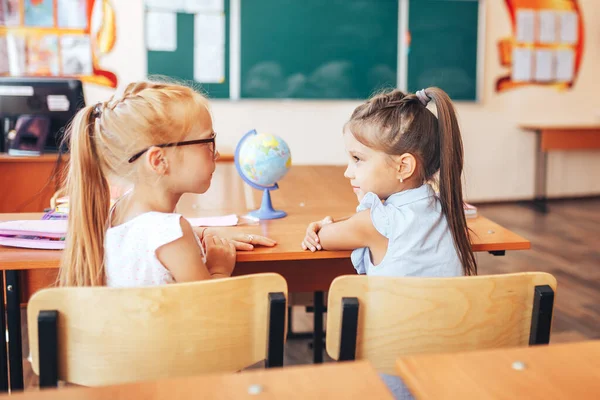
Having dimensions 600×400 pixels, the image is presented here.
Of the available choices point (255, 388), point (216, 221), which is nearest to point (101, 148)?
point (216, 221)

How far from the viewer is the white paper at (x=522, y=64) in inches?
240

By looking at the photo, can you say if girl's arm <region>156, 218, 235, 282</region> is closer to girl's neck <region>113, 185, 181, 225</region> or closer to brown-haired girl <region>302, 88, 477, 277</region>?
girl's neck <region>113, 185, 181, 225</region>

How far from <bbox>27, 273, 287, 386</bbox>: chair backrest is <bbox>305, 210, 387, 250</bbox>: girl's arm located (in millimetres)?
494

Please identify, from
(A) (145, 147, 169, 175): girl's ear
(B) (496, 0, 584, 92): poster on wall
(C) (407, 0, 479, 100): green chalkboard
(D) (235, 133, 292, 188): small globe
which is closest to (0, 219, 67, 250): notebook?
(A) (145, 147, 169, 175): girl's ear

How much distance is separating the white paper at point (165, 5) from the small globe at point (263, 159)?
12.3 feet

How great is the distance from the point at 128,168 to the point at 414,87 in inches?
186

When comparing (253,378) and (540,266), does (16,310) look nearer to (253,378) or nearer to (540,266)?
(253,378)

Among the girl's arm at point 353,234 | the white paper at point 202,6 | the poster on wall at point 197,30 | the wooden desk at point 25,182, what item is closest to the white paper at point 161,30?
the poster on wall at point 197,30

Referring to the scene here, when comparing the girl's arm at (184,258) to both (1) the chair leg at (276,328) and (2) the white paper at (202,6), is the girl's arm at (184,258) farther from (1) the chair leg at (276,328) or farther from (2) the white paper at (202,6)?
(2) the white paper at (202,6)

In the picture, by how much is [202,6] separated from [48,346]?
4.71 metres

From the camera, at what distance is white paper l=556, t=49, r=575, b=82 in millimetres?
6219

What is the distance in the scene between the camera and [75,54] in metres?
5.27

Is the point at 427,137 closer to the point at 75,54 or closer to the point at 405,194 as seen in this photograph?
the point at 405,194

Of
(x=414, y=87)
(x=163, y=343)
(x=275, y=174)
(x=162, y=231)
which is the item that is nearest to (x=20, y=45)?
(x=414, y=87)
